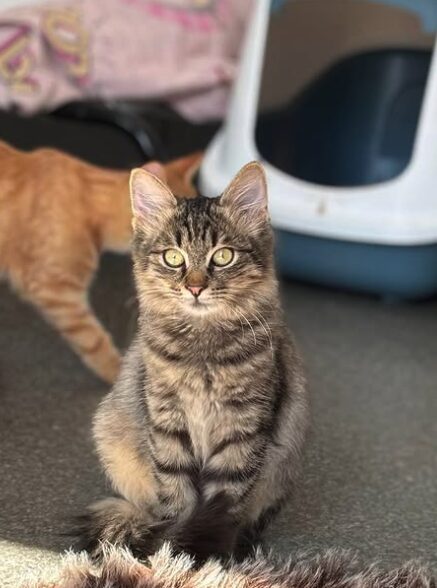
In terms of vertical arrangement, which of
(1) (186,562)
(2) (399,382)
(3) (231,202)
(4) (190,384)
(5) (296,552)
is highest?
(3) (231,202)

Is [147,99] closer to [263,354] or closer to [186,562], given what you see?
[263,354]

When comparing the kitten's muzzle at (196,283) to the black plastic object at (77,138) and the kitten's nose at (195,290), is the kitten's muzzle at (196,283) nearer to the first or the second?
the kitten's nose at (195,290)

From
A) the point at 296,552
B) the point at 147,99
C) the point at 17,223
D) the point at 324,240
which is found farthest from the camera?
the point at 147,99

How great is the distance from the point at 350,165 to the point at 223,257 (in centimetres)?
116

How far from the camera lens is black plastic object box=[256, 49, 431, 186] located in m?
2.21

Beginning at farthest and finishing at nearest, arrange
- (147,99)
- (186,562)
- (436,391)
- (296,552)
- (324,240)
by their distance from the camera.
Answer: (147,99) < (324,240) < (436,391) < (296,552) < (186,562)

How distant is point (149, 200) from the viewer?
1257mm

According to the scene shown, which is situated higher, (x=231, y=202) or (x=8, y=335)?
(x=231, y=202)

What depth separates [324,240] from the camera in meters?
2.22

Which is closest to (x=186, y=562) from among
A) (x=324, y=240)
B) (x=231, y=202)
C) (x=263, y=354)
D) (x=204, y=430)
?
(x=204, y=430)

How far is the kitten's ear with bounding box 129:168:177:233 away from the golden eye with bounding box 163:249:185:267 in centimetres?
5

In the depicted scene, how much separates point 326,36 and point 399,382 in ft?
3.31

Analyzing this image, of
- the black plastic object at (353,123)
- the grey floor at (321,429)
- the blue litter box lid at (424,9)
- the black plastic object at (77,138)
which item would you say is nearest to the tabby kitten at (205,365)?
the grey floor at (321,429)

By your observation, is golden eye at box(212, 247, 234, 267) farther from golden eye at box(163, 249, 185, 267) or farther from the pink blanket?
the pink blanket
